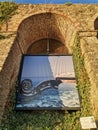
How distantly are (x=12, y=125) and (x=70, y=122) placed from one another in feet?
5.16

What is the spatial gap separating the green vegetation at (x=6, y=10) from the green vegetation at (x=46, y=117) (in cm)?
310

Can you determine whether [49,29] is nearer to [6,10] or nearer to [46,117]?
[6,10]

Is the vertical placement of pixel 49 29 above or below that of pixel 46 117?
above

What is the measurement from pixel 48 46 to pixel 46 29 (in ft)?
3.02

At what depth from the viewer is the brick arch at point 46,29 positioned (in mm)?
9942

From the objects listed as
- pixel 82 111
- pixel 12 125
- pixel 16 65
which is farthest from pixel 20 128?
pixel 16 65

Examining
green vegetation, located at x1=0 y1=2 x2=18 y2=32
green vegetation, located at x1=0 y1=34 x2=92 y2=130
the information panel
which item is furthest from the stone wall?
green vegetation, located at x1=0 y1=34 x2=92 y2=130

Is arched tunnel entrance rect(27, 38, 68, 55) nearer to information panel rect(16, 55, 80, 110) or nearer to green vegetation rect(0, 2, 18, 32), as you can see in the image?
information panel rect(16, 55, 80, 110)

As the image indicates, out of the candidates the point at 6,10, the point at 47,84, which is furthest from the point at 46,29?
the point at 47,84

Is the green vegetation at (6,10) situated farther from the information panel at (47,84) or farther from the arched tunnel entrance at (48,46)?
the arched tunnel entrance at (48,46)

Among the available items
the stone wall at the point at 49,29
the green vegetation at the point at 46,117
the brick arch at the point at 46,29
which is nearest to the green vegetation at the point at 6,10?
the stone wall at the point at 49,29

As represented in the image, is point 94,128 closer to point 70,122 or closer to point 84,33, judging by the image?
point 70,122

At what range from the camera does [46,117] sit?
7.22 meters

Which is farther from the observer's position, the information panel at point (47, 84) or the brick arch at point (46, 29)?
the brick arch at point (46, 29)
